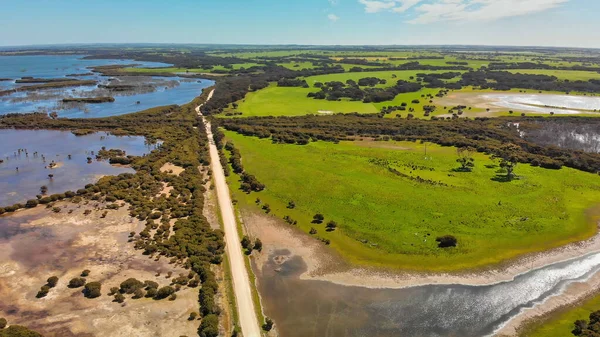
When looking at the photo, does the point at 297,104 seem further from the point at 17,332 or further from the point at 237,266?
the point at 17,332

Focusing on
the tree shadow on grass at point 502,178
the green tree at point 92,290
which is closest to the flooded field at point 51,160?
the green tree at point 92,290

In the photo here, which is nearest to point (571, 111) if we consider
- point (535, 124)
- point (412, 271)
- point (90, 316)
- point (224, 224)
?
point (535, 124)

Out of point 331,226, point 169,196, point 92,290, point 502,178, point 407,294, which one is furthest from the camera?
point 502,178

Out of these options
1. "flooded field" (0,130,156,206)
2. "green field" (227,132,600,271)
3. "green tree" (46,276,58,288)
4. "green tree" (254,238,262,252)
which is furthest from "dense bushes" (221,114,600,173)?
"green tree" (46,276,58,288)

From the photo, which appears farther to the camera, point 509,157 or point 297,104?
point 297,104

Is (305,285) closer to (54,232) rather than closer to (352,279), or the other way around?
(352,279)

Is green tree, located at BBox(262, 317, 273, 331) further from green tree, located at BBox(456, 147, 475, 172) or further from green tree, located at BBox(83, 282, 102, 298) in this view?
green tree, located at BBox(456, 147, 475, 172)

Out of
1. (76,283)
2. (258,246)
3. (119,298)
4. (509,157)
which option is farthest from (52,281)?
(509,157)
